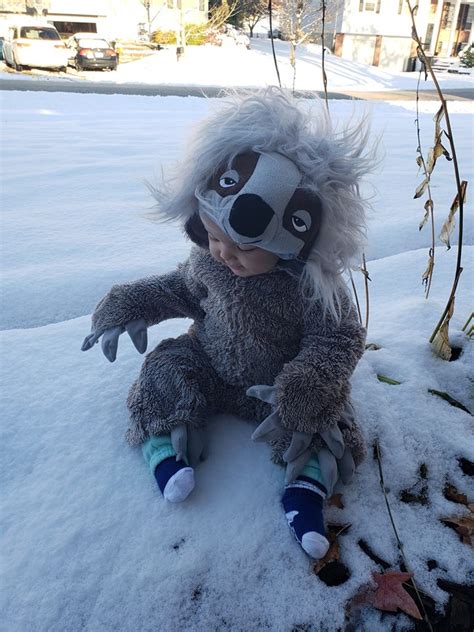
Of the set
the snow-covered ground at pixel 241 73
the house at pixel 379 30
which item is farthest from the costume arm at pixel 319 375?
the house at pixel 379 30

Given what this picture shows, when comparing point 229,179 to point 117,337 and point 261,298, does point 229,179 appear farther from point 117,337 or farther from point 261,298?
point 117,337

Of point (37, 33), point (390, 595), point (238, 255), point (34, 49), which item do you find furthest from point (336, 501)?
point (37, 33)

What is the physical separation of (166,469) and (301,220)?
2.24 ft

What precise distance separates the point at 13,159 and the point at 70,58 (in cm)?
1576

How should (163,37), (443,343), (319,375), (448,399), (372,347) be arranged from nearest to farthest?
(319,375) < (448,399) < (443,343) < (372,347) < (163,37)

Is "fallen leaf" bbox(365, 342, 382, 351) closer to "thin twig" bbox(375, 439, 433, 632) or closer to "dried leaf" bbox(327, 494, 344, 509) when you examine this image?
"thin twig" bbox(375, 439, 433, 632)

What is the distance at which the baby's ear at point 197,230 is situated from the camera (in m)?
1.28

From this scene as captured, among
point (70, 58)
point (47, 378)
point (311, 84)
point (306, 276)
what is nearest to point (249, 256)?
point (306, 276)

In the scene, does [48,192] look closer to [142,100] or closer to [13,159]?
[13,159]

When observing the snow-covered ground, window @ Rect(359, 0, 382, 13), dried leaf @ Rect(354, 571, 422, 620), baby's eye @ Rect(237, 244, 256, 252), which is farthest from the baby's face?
window @ Rect(359, 0, 382, 13)

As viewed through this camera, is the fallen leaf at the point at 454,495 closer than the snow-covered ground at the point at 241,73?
Yes

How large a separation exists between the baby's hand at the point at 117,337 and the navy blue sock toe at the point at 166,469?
30 centimetres

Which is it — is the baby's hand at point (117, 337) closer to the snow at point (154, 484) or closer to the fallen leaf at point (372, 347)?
the snow at point (154, 484)

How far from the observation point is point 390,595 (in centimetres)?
106
